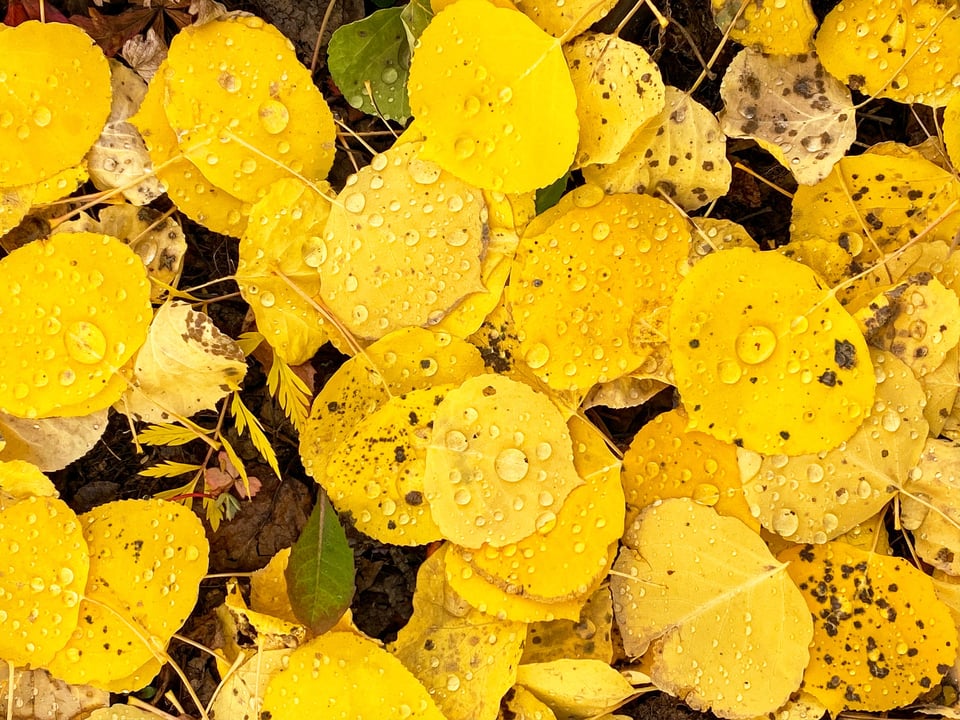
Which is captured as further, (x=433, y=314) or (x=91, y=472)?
(x=91, y=472)

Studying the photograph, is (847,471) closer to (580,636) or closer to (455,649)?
(580,636)

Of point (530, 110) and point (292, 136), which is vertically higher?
point (530, 110)

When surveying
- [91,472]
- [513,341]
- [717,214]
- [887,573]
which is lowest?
[91,472]

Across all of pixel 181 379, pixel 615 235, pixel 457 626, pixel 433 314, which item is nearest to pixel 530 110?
pixel 615 235

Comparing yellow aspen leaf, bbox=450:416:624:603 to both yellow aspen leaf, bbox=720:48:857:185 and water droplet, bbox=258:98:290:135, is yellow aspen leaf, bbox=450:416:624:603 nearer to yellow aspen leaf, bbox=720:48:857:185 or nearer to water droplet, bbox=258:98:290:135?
yellow aspen leaf, bbox=720:48:857:185

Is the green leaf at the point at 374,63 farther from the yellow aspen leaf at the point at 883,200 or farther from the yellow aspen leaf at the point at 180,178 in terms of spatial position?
the yellow aspen leaf at the point at 883,200

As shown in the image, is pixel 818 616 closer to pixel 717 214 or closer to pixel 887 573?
pixel 887 573
